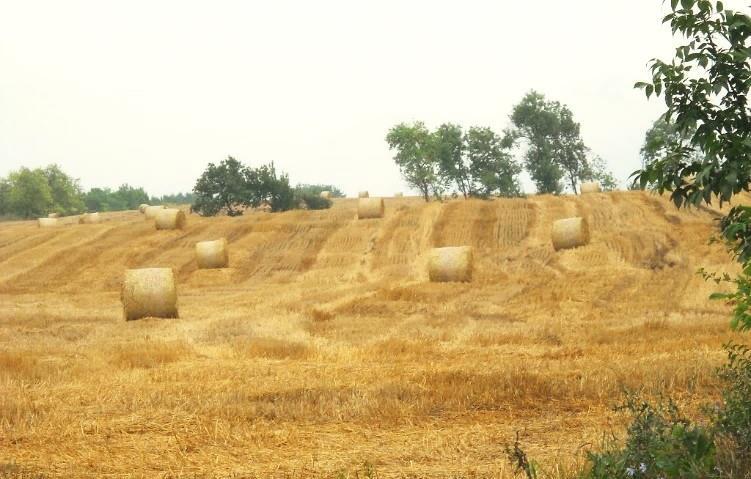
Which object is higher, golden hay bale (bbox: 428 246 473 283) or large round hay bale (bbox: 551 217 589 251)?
large round hay bale (bbox: 551 217 589 251)

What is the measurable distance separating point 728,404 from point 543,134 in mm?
76192

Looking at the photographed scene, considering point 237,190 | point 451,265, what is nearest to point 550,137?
point 237,190

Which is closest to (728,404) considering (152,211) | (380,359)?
(380,359)

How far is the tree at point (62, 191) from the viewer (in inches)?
4453

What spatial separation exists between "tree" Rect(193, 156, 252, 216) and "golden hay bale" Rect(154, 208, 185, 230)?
1495 centimetres

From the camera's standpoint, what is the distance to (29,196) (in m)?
102

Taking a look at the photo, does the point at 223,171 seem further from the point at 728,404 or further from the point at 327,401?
the point at 728,404

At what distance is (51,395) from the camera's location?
1165 centimetres

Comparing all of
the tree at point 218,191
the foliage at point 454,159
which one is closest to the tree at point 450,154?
the foliage at point 454,159

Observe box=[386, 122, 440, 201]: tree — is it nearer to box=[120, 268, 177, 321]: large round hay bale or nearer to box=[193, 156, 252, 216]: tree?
box=[193, 156, 252, 216]: tree

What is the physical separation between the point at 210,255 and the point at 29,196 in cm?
7484

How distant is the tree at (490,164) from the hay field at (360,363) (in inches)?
1878

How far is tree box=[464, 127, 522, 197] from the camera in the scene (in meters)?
81.8

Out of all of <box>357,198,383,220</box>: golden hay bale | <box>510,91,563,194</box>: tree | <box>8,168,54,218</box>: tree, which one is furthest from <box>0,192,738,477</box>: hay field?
<box>8,168,54,218</box>: tree
